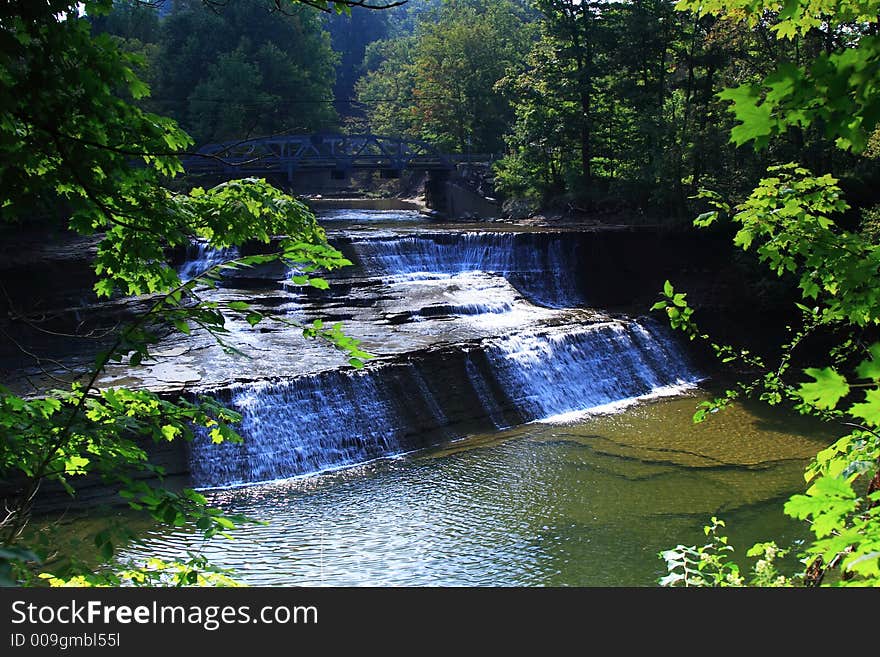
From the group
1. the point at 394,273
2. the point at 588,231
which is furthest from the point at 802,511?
the point at 588,231

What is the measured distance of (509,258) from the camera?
19.6 m

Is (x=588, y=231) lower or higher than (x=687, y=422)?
higher

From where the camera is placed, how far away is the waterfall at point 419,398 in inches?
417

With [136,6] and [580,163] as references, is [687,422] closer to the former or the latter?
[136,6]

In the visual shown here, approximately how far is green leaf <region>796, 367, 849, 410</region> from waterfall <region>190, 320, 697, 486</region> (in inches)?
360

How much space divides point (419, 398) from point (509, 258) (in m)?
8.46

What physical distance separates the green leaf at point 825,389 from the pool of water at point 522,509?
19.0ft

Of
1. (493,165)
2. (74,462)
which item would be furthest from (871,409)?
(493,165)

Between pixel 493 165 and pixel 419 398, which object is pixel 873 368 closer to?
pixel 419 398

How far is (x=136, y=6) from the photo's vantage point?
359 centimetres

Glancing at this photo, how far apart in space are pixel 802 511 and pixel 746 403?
40.2 feet

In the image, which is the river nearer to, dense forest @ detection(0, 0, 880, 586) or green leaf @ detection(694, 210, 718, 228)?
dense forest @ detection(0, 0, 880, 586)

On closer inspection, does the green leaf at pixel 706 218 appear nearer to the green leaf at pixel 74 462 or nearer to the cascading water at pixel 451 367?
the green leaf at pixel 74 462

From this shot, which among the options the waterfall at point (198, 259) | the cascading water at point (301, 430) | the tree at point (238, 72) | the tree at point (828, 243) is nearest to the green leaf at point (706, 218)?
the tree at point (828, 243)
